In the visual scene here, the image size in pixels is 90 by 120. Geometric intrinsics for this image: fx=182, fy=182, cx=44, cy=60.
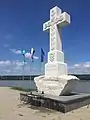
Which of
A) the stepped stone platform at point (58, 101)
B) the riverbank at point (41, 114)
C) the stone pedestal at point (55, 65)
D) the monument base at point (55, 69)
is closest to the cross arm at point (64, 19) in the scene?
the stone pedestal at point (55, 65)

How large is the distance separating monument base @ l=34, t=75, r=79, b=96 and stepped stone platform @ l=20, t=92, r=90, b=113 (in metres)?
0.68

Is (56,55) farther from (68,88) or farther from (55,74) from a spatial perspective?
(68,88)

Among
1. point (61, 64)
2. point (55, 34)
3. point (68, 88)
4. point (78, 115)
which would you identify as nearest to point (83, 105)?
point (68, 88)

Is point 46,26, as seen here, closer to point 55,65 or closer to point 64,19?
point 64,19

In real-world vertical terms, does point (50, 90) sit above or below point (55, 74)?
below

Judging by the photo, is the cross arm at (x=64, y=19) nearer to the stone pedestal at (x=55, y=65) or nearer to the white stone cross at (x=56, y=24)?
the white stone cross at (x=56, y=24)

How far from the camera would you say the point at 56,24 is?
10.4 m

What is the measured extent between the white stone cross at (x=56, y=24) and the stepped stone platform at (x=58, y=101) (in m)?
3.05

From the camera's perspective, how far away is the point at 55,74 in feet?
31.7

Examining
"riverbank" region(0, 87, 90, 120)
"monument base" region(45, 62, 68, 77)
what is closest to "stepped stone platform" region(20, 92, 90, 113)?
"riverbank" region(0, 87, 90, 120)

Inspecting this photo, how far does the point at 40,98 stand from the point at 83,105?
214cm

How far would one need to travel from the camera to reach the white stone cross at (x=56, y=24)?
10.1 m

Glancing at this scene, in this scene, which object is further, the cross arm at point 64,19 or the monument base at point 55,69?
the cross arm at point 64,19

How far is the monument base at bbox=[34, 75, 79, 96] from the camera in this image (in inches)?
352
